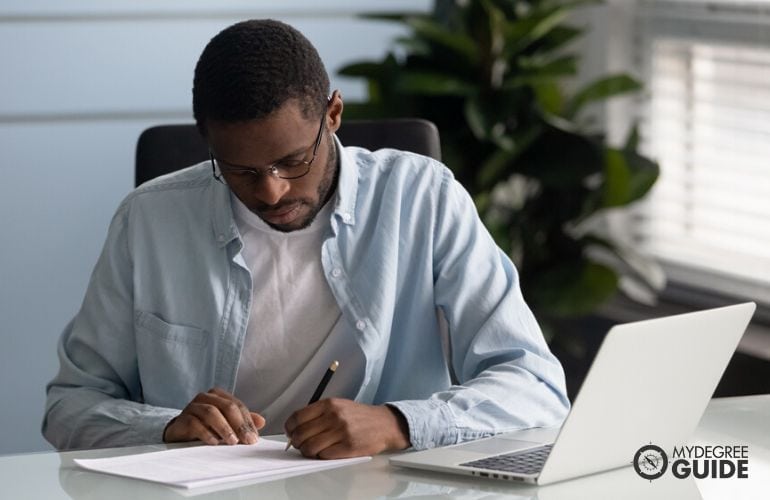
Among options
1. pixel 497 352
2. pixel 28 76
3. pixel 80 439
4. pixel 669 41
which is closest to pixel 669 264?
pixel 669 41

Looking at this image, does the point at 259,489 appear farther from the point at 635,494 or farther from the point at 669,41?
the point at 669,41

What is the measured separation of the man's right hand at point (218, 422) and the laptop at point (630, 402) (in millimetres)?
196

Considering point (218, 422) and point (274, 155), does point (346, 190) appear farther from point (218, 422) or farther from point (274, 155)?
point (218, 422)

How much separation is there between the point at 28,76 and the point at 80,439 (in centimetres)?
180

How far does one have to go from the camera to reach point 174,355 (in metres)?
1.71

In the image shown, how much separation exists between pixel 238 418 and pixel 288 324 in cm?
26

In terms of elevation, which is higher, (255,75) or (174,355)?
(255,75)

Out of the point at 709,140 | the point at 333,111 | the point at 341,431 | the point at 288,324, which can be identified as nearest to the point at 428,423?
the point at 341,431

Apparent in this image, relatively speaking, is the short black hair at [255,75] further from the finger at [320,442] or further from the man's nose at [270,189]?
the finger at [320,442]

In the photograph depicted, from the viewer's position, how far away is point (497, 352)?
1.65 meters

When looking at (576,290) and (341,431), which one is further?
(576,290)

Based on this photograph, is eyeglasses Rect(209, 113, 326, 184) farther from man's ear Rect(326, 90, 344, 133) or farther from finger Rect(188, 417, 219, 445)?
finger Rect(188, 417, 219, 445)

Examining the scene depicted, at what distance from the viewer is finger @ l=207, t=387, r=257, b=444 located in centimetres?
A: 149

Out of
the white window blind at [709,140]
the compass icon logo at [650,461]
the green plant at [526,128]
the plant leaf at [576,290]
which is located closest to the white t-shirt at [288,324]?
the compass icon logo at [650,461]
